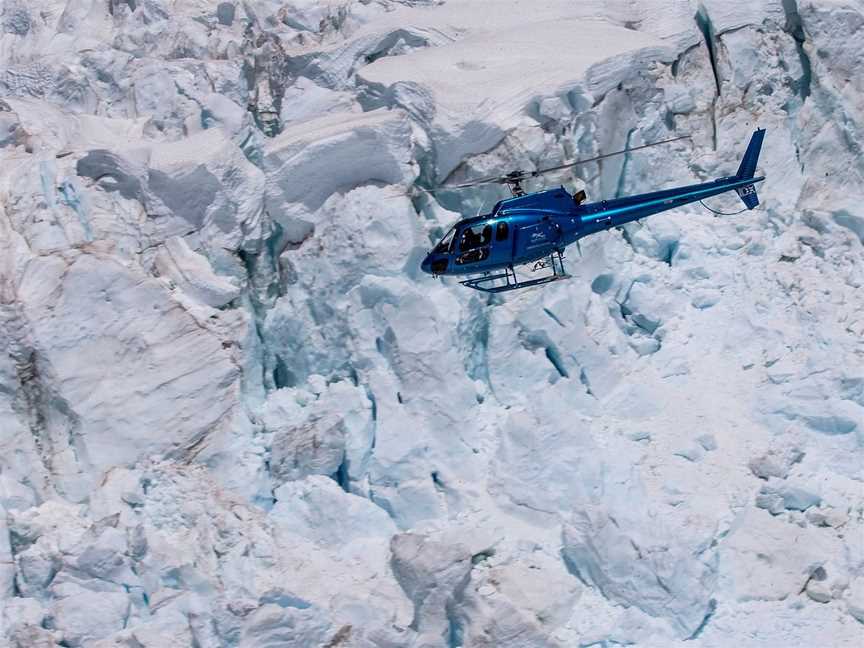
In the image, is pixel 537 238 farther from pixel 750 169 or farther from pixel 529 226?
pixel 750 169

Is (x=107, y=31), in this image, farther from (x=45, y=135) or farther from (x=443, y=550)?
(x=443, y=550)

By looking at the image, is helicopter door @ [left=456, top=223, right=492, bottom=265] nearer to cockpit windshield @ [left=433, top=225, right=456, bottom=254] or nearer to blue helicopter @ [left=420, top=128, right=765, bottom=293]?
blue helicopter @ [left=420, top=128, right=765, bottom=293]

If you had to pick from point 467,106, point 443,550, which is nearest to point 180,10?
point 467,106

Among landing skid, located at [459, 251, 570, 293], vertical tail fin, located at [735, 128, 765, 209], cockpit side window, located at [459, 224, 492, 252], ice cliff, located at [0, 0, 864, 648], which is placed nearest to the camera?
ice cliff, located at [0, 0, 864, 648]

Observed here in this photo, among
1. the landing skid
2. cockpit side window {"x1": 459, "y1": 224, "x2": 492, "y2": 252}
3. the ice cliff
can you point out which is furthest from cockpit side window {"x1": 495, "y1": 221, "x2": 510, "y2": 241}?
the ice cliff

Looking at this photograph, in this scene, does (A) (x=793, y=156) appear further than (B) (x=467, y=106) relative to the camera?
Yes
